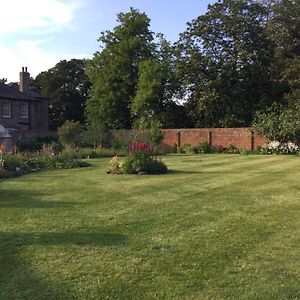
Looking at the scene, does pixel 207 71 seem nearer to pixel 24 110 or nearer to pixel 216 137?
pixel 216 137

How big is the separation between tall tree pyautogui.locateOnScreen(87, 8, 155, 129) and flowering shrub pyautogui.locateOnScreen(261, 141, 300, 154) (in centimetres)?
1952

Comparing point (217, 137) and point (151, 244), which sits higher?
point (217, 137)

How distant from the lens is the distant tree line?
43.1 metres

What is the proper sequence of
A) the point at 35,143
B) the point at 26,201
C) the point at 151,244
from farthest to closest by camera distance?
1. the point at 35,143
2. the point at 26,201
3. the point at 151,244

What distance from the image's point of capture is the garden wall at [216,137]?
1468 inches

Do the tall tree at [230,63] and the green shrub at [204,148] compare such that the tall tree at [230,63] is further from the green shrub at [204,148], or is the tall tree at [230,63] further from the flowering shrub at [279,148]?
the flowering shrub at [279,148]

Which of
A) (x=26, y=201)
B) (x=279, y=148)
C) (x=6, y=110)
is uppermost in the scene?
(x=6, y=110)

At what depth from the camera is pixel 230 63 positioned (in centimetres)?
4541

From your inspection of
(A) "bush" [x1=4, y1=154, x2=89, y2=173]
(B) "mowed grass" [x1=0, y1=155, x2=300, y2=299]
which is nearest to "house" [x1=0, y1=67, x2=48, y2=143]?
(A) "bush" [x1=4, y1=154, x2=89, y2=173]

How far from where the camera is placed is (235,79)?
45.8 meters

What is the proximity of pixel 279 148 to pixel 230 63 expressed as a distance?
13562 mm

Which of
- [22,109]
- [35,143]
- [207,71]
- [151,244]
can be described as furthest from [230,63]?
[151,244]

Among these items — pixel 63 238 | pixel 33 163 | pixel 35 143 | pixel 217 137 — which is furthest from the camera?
pixel 217 137

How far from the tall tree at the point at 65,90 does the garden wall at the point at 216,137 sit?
25.9 metres
